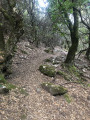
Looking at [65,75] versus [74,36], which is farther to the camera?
[74,36]

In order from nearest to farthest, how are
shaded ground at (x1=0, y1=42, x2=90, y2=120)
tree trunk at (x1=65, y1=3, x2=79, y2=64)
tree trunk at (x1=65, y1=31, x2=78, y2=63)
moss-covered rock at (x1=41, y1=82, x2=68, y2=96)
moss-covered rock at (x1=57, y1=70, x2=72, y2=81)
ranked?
shaded ground at (x1=0, y1=42, x2=90, y2=120)
moss-covered rock at (x1=41, y1=82, x2=68, y2=96)
moss-covered rock at (x1=57, y1=70, x2=72, y2=81)
tree trunk at (x1=65, y1=3, x2=79, y2=64)
tree trunk at (x1=65, y1=31, x2=78, y2=63)

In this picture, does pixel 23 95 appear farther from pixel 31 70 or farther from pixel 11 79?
pixel 31 70

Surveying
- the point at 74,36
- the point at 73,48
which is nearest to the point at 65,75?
the point at 73,48

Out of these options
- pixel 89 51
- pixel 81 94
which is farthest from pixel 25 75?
pixel 89 51

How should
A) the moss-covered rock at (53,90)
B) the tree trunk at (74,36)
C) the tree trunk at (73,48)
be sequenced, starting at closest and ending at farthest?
the moss-covered rock at (53,90)
the tree trunk at (74,36)
the tree trunk at (73,48)

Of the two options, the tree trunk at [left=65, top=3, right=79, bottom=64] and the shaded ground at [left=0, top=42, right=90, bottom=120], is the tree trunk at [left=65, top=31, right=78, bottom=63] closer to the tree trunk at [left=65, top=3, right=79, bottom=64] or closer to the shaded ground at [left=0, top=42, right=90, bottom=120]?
the tree trunk at [left=65, top=3, right=79, bottom=64]

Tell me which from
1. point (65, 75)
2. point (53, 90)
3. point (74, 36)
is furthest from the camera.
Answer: point (74, 36)

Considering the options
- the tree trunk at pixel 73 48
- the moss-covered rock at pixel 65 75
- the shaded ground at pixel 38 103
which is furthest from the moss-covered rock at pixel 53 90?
the tree trunk at pixel 73 48

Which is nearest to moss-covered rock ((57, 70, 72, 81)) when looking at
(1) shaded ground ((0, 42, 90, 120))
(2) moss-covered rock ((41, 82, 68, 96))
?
(1) shaded ground ((0, 42, 90, 120))

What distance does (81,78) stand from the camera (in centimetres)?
796

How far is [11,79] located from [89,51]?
10752 millimetres

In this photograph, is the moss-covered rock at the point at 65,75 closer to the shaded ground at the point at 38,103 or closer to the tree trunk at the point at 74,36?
the shaded ground at the point at 38,103

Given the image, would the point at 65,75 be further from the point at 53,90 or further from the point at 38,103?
the point at 38,103

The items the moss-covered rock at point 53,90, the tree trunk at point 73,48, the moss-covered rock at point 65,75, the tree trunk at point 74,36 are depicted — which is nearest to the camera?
the moss-covered rock at point 53,90
